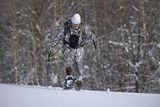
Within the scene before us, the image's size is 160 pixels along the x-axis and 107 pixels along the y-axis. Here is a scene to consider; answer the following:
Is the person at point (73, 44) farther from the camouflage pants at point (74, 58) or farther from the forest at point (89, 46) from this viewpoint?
the forest at point (89, 46)

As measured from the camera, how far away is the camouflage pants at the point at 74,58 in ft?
33.0

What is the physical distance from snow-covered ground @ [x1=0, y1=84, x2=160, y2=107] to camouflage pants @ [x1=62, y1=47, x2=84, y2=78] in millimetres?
1597

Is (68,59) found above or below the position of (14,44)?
below

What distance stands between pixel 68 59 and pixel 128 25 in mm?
14307

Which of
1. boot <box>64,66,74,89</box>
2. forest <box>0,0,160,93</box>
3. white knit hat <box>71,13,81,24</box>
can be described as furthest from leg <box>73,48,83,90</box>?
forest <box>0,0,160,93</box>

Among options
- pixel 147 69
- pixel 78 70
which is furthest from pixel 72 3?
pixel 78 70

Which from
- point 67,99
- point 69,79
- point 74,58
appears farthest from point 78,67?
point 67,99

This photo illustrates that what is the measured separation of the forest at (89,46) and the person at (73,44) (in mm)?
11863

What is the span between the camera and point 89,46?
26.4m

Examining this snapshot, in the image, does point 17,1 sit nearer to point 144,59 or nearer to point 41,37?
point 41,37

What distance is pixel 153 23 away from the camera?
22953 mm

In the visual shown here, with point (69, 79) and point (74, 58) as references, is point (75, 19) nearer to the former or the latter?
point (74, 58)

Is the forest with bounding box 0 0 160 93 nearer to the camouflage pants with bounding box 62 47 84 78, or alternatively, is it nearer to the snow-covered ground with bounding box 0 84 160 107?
the camouflage pants with bounding box 62 47 84 78

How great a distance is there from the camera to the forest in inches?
885
